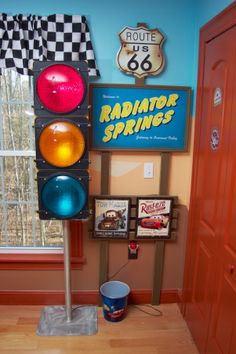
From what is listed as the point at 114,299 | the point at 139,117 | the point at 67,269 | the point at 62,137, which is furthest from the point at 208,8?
the point at 114,299

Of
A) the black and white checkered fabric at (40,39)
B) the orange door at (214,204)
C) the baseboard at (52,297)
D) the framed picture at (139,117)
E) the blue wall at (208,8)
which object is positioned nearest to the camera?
the orange door at (214,204)

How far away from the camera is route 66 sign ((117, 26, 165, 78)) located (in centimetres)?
179

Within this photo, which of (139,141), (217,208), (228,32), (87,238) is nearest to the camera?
(228,32)

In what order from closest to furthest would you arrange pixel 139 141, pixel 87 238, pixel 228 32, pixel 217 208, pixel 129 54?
pixel 228 32 < pixel 217 208 < pixel 129 54 < pixel 139 141 < pixel 87 238

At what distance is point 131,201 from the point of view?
2.00 metres

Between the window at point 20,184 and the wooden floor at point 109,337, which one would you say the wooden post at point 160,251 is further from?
the window at point 20,184

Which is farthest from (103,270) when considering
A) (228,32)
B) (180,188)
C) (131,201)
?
(228,32)

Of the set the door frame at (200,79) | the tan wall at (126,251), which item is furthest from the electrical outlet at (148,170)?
the door frame at (200,79)

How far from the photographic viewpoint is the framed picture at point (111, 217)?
6.52ft

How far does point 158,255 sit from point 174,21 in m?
1.58

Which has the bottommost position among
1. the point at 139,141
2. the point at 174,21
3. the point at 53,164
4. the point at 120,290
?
the point at 120,290

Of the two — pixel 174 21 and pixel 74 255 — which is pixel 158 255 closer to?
pixel 74 255

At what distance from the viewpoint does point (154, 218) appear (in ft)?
6.64

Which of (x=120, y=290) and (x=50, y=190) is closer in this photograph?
(x=50, y=190)
